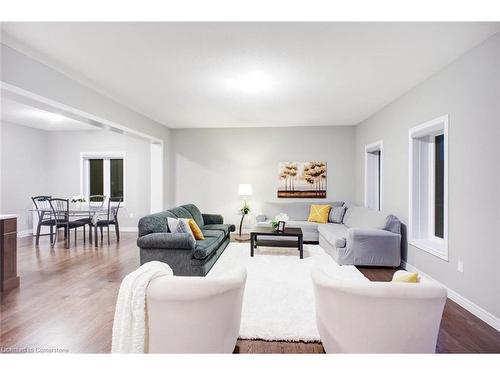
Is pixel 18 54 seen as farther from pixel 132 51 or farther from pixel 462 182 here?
pixel 462 182

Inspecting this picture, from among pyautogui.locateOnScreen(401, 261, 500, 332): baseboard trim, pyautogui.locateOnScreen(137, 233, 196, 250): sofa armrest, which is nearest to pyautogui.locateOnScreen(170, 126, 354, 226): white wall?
pyautogui.locateOnScreen(137, 233, 196, 250): sofa armrest

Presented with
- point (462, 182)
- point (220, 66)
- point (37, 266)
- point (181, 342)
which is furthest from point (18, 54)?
point (462, 182)

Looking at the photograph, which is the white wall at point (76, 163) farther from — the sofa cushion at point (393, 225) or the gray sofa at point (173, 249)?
the sofa cushion at point (393, 225)

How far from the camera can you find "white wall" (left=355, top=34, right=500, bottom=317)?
241cm

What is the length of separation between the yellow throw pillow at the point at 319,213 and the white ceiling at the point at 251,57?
2273mm

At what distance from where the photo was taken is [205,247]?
3.49 m

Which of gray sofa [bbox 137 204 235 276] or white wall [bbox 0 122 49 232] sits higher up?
white wall [bbox 0 122 49 232]

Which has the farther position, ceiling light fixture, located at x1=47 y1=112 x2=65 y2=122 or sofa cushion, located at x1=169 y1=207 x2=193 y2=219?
ceiling light fixture, located at x1=47 y1=112 x2=65 y2=122

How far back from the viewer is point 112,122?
4.42 metres

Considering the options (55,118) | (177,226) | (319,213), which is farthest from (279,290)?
(55,118)

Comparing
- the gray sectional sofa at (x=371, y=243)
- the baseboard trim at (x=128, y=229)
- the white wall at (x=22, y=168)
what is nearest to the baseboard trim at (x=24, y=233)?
the white wall at (x=22, y=168)

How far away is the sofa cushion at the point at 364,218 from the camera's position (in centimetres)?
424

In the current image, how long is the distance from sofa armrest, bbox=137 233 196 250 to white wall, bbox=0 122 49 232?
15.7 feet

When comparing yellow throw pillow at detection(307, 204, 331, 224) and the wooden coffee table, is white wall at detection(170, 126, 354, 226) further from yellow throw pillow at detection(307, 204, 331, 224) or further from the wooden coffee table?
the wooden coffee table
